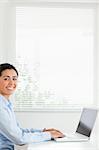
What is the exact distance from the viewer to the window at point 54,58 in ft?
14.7

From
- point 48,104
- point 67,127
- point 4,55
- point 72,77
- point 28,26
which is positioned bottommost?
point 67,127

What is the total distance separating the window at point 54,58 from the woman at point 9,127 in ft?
5.17

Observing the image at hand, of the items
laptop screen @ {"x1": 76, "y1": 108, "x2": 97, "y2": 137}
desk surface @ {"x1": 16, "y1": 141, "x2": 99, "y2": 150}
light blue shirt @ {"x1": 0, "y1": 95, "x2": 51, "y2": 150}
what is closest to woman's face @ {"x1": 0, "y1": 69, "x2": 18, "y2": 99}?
light blue shirt @ {"x1": 0, "y1": 95, "x2": 51, "y2": 150}

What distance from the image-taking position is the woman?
2613 millimetres

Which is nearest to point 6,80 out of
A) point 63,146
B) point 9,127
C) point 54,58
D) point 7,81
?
point 7,81

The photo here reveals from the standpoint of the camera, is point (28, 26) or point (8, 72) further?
point (28, 26)

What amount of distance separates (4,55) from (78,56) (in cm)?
94

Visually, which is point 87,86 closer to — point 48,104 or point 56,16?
point 48,104

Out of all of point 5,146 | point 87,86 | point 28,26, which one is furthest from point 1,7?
point 5,146

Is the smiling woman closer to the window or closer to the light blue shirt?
the light blue shirt

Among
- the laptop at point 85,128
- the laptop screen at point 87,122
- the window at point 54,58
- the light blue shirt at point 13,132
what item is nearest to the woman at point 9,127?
the light blue shirt at point 13,132

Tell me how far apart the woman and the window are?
1575 mm

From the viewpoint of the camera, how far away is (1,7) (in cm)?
443

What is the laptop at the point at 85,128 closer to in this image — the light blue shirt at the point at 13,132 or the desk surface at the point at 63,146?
the desk surface at the point at 63,146
